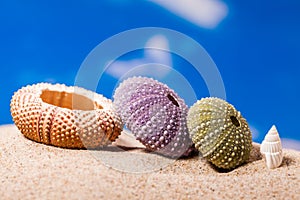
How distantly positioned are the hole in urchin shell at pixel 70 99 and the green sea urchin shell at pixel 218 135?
90 cm

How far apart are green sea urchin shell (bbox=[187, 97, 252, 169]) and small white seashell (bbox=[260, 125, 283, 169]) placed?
12 cm

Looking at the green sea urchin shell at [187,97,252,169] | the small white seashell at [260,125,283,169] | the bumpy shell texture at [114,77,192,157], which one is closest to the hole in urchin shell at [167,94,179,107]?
the bumpy shell texture at [114,77,192,157]

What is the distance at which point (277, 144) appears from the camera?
268cm

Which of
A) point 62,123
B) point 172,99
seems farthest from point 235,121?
point 62,123

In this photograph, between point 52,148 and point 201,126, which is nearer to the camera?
point 201,126

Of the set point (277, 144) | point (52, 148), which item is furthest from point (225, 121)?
point (52, 148)

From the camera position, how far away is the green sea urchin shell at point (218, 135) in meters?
2.67

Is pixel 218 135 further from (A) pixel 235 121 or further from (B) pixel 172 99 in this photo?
(B) pixel 172 99

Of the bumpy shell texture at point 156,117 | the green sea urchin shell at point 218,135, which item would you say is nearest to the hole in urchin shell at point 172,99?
the bumpy shell texture at point 156,117

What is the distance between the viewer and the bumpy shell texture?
109 inches

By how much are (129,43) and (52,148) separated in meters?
0.84

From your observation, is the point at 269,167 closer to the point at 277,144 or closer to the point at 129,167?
the point at 277,144

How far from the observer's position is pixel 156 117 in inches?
109

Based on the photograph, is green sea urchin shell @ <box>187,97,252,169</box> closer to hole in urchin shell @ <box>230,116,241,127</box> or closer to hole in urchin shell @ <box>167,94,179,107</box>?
hole in urchin shell @ <box>230,116,241,127</box>
